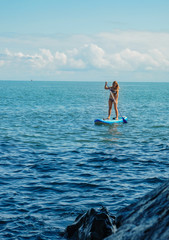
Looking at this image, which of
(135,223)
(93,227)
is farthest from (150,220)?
(93,227)

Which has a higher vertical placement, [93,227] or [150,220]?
[150,220]

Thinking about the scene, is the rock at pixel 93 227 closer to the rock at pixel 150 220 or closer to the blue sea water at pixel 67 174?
the rock at pixel 150 220

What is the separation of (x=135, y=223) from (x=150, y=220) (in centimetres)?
39

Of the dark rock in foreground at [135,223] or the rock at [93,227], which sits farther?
the rock at [93,227]

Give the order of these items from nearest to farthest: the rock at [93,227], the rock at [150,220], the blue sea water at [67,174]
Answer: the rock at [150,220] → the rock at [93,227] → the blue sea water at [67,174]

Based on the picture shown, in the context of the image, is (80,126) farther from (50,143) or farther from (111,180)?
(111,180)

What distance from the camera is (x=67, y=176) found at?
10.9 meters

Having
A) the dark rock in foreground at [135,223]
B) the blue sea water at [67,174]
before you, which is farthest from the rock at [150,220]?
the blue sea water at [67,174]

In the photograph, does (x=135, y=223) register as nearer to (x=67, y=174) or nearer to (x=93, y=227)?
(x=93, y=227)

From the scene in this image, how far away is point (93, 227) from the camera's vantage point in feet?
19.4

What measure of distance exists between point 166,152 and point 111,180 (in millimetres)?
4932

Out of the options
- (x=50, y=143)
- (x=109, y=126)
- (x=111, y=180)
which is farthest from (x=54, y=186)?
(x=109, y=126)

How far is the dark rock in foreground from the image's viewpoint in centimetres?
426

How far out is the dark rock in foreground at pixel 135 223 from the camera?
14.0 ft
